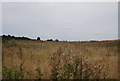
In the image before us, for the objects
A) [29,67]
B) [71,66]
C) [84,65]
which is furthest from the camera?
[29,67]

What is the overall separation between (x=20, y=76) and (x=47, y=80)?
92 cm

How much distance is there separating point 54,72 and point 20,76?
1.15 meters

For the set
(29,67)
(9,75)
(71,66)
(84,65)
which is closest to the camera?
(9,75)

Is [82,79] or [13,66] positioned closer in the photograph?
[82,79]

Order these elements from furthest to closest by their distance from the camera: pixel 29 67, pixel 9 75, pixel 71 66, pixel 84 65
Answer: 1. pixel 29 67
2. pixel 84 65
3. pixel 71 66
4. pixel 9 75

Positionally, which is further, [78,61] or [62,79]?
[78,61]

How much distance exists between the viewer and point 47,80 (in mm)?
6031

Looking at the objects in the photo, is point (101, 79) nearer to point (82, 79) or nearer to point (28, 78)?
point (82, 79)

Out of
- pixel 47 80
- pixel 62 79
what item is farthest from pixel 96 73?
pixel 47 80

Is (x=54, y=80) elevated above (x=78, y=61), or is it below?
below

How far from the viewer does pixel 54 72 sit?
6.36 m

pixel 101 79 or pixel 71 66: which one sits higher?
pixel 71 66

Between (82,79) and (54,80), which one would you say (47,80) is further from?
(82,79)

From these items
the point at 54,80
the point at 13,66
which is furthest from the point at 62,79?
the point at 13,66
